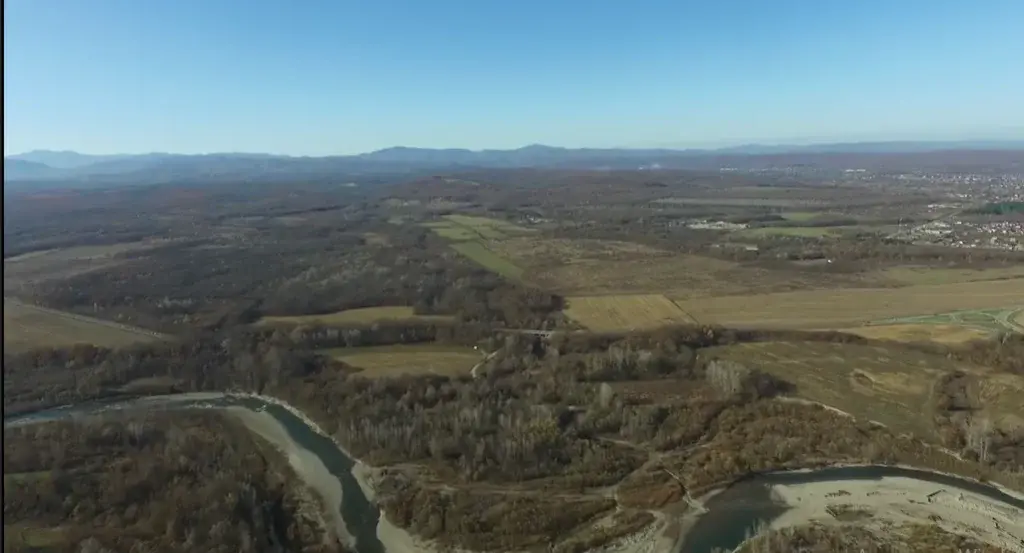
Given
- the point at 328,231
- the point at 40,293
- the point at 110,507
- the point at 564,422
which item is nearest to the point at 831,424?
the point at 564,422

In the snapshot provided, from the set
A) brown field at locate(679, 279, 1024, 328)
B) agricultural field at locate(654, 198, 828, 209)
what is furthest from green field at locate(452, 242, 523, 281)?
agricultural field at locate(654, 198, 828, 209)

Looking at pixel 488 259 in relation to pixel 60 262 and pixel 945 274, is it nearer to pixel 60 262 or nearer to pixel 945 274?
pixel 60 262

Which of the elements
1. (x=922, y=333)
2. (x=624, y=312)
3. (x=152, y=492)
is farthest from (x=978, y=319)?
(x=152, y=492)

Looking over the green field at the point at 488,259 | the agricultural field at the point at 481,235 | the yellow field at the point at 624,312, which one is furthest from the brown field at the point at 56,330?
the agricultural field at the point at 481,235

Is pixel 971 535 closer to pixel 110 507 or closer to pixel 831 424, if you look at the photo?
pixel 831 424

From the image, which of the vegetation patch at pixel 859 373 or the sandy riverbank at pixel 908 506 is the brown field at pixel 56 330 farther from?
the sandy riverbank at pixel 908 506
